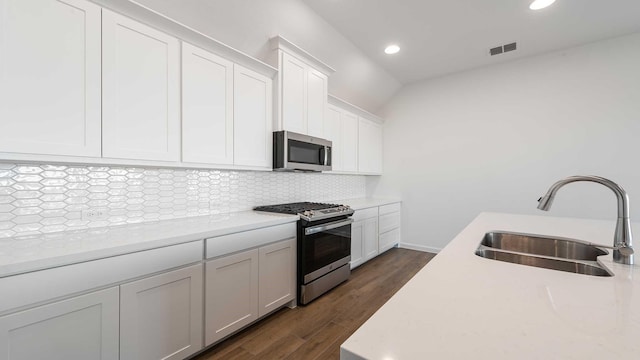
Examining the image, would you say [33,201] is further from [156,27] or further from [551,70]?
[551,70]

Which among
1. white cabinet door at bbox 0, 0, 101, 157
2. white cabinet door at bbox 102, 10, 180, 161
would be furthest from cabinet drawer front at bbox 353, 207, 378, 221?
white cabinet door at bbox 0, 0, 101, 157

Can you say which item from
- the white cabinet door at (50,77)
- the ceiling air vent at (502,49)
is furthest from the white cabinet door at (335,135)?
the white cabinet door at (50,77)

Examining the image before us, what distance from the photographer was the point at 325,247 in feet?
8.55

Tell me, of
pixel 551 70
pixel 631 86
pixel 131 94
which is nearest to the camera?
pixel 131 94

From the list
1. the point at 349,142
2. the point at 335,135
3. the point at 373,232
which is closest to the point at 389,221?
the point at 373,232

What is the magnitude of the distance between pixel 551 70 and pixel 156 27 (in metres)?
4.38

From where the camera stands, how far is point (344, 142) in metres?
3.76

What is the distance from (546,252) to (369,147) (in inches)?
117

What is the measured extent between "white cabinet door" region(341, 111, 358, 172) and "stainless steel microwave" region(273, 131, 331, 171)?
652mm

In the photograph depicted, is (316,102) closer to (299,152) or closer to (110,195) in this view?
(299,152)

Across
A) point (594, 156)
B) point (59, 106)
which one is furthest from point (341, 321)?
point (594, 156)

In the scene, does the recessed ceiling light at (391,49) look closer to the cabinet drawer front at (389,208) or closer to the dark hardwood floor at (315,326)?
the cabinet drawer front at (389,208)

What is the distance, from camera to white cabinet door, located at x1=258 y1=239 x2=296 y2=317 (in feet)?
6.85

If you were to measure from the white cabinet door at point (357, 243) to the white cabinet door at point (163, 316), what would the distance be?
6.55ft
